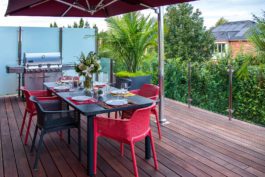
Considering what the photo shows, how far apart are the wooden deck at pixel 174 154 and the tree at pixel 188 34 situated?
38.4ft

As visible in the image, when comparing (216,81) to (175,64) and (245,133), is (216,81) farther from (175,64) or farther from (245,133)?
(245,133)

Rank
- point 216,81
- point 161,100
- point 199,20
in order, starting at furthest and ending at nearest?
point 199,20 < point 216,81 < point 161,100

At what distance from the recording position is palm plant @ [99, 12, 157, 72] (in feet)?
19.8

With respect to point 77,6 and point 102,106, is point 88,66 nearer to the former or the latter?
point 102,106

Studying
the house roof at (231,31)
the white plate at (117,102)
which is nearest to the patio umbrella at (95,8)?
the white plate at (117,102)

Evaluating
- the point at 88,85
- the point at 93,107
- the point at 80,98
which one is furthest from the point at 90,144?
the point at 88,85

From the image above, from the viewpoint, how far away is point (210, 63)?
239 inches

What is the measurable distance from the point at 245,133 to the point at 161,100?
1.40 meters

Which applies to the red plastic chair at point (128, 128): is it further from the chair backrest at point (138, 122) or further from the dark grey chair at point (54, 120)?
the dark grey chair at point (54, 120)

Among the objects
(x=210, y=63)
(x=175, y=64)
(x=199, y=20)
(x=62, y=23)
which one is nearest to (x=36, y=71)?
(x=62, y=23)

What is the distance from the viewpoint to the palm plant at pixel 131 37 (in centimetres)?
604

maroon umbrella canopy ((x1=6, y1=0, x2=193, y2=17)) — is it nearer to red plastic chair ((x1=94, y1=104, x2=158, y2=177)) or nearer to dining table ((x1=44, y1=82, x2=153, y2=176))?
dining table ((x1=44, y1=82, x2=153, y2=176))

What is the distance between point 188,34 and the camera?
16359 millimetres

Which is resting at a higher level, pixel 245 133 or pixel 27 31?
pixel 27 31
